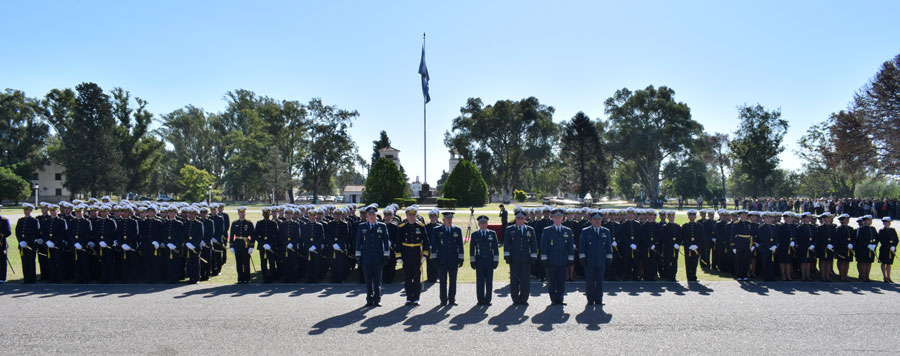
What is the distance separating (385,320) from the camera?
8.00 metres

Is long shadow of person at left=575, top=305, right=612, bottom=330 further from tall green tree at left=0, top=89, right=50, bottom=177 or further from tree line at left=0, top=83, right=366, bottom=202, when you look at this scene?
tall green tree at left=0, top=89, right=50, bottom=177

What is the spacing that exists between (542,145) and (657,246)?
63.0m

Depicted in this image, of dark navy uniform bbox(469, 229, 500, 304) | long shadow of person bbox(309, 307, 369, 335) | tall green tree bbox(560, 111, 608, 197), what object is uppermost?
tall green tree bbox(560, 111, 608, 197)

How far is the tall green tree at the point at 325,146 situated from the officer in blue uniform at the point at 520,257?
6666 cm

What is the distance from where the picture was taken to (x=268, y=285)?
1105 centimetres

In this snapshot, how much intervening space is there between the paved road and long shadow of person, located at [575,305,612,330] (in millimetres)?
31

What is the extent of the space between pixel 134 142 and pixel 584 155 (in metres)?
57.6

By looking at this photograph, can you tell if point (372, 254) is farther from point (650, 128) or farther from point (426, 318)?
point (650, 128)

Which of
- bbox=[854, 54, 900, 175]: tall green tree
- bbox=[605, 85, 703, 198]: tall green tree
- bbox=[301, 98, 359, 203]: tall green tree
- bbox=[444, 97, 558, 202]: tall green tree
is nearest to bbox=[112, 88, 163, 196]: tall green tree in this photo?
bbox=[301, 98, 359, 203]: tall green tree

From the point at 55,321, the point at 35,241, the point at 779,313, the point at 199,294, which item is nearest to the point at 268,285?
the point at 199,294

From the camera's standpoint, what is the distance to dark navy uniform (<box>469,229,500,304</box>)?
30.1ft

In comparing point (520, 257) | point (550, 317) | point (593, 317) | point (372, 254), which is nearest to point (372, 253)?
point (372, 254)

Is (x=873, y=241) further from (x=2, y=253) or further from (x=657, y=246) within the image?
(x=2, y=253)

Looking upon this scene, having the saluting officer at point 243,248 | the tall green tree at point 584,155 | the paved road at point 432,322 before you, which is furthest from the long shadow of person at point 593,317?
the tall green tree at point 584,155
